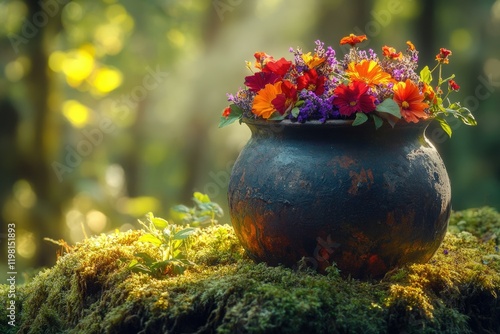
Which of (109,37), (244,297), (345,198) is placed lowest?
(244,297)

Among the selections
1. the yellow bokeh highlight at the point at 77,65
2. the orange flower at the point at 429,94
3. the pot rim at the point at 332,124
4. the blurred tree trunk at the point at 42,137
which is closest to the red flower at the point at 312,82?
the pot rim at the point at 332,124

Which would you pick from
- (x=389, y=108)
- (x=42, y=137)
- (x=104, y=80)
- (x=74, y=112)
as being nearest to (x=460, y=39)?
(x=104, y=80)

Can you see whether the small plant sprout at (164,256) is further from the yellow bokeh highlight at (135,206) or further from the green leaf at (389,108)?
the yellow bokeh highlight at (135,206)

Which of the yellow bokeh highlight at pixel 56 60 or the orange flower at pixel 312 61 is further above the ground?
the yellow bokeh highlight at pixel 56 60

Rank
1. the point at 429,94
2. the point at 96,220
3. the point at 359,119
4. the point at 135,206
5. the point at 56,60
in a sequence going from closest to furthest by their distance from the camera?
the point at 359,119, the point at 429,94, the point at 56,60, the point at 96,220, the point at 135,206

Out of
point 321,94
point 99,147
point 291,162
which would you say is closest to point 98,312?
point 291,162

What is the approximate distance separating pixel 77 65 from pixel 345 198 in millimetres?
6221

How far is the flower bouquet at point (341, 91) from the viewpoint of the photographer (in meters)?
3.21

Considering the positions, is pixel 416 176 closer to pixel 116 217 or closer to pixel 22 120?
pixel 22 120

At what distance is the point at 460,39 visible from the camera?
408 inches

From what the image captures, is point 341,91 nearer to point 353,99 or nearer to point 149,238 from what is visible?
point 353,99

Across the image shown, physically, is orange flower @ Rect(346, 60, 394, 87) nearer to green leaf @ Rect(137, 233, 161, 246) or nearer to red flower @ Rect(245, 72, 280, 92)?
red flower @ Rect(245, 72, 280, 92)

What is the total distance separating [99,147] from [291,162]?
7.17m

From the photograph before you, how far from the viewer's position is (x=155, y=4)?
7.49m
